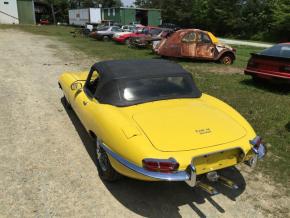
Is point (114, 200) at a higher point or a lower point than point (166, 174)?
lower

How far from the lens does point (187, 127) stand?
388 cm

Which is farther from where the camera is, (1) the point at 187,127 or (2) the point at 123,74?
(2) the point at 123,74

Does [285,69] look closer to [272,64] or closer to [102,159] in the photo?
[272,64]

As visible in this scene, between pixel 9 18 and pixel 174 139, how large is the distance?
175ft

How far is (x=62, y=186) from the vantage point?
164 inches

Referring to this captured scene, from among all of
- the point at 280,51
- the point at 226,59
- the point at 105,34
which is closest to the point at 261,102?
the point at 280,51

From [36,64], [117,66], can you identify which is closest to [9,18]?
[36,64]

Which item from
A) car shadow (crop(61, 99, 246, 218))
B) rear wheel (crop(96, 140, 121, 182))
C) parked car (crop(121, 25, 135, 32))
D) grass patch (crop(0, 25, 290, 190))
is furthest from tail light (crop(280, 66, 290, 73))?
parked car (crop(121, 25, 135, 32))

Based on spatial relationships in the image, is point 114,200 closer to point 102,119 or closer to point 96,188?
point 96,188

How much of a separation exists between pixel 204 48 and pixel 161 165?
36.5 ft

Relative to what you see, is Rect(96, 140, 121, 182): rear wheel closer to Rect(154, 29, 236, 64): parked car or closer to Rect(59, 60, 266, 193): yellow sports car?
Rect(59, 60, 266, 193): yellow sports car

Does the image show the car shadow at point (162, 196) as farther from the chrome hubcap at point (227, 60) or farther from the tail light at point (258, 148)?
the chrome hubcap at point (227, 60)

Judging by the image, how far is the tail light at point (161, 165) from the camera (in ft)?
11.0

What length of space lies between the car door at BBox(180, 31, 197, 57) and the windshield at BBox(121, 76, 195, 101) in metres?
9.06
